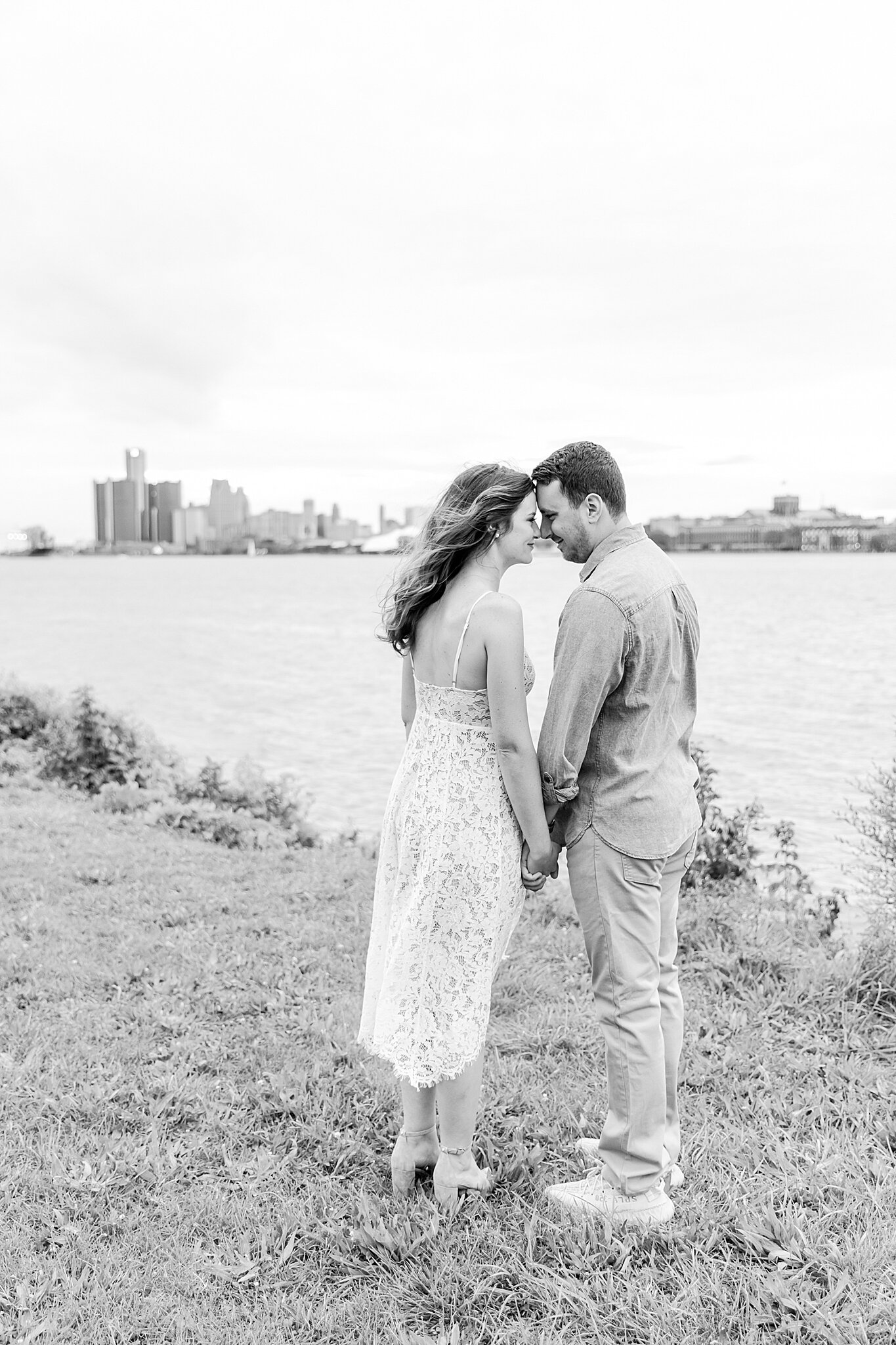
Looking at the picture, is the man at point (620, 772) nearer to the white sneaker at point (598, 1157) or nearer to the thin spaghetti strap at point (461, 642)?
the white sneaker at point (598, 1157)

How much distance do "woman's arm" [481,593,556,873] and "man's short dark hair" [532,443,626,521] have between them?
0.42m

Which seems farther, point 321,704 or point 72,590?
point 72,590

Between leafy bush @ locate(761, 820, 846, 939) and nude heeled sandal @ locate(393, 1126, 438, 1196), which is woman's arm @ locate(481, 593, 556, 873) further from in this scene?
leafy bush @ locate(761, 820, 846, 939)

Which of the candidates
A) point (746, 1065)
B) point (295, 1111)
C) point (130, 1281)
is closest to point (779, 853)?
point (746, 1065)

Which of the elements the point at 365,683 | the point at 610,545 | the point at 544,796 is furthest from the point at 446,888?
the point at 365,683

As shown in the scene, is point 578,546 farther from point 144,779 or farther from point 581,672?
point 144,779

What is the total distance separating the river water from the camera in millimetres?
13477

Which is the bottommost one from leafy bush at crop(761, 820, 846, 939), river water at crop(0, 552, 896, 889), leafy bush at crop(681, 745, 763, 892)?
river water at crop(0, 552, 896, 889)

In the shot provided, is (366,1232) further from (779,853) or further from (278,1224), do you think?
(779,853)

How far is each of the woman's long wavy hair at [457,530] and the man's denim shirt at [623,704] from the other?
353 millimetres

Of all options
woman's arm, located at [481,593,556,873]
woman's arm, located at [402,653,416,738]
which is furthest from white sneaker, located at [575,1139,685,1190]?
woman's arm, located at [402,653,416,738]

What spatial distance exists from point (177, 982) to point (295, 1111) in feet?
4.72

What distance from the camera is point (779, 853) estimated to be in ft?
21.9

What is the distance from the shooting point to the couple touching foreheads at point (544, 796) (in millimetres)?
3139
